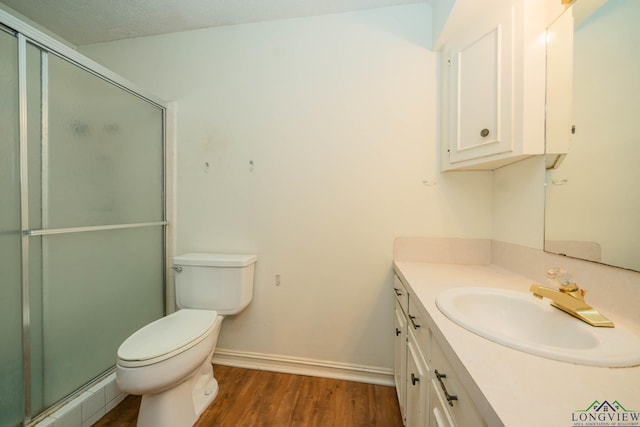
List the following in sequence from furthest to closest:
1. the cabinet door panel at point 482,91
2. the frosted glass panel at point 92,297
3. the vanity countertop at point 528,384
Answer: the frosted glass panel at point 92,297
the cabinet door panel at point 482,91
the vanity countertop at point 528,384

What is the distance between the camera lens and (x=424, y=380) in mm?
763

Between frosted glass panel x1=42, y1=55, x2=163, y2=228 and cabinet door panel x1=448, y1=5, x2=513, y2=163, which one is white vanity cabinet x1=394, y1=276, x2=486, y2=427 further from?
frosted glass panel x1=42, y1=55, x2=163, y2=228

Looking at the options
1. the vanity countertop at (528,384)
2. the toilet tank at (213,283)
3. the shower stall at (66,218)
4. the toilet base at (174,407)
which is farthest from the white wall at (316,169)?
the vanity countertop at (528,384)

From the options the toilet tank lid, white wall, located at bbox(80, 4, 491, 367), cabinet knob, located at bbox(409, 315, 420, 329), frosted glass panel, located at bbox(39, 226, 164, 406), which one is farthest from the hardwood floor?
the toilet tank lid

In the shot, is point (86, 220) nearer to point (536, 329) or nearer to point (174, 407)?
point (174, 407)

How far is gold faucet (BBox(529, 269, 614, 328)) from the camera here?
614 millimetres

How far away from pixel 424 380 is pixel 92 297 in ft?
5.53

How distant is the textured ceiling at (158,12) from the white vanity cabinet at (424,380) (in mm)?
1693

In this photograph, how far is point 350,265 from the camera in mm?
1450

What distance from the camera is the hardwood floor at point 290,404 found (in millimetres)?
1154

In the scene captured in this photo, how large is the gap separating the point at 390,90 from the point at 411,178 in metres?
0.55

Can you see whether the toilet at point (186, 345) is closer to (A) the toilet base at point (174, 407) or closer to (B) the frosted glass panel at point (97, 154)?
(A) the toilet base at point (174, 407)

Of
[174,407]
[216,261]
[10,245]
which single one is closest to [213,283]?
[216,261]

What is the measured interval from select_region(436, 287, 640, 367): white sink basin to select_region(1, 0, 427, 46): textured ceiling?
1625 mm
